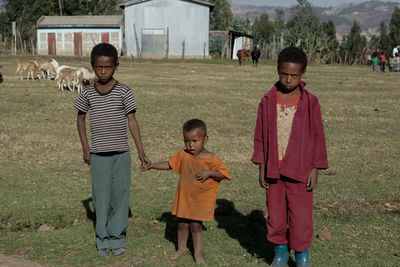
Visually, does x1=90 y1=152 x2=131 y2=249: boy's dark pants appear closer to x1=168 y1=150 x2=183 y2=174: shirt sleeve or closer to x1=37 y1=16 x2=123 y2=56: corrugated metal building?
x1=168 y1=150 x2=183 y2=174: shirt sleeve

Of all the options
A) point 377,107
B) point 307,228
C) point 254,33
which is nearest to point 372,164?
point 307,228

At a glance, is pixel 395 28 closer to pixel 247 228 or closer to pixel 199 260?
pixel 247 228

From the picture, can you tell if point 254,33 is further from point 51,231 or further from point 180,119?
point 51,231

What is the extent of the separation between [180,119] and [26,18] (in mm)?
51873

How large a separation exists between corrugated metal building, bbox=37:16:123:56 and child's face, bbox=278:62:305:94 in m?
40.7

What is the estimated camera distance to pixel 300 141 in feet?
12.3

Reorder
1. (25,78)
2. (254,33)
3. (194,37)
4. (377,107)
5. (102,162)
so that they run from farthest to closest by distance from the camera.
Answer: (254,33) < (194,37) < (25,78) < (377,107) < (102,162)

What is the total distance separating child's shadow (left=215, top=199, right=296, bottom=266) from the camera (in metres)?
4.55

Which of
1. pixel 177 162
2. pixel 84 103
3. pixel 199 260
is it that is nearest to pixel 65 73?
pixel 84 103

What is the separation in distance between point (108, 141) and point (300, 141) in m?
1.56

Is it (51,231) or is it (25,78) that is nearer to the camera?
(51,231)

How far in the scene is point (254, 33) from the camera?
52844 mm

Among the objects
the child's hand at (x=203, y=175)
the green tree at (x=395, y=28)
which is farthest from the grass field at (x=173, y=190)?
the green tree at (x=395, y=28)

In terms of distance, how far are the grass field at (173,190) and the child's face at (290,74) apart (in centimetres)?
157
